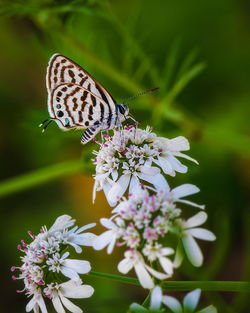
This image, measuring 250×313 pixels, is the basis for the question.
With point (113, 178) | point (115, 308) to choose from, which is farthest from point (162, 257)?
point (115, 308)

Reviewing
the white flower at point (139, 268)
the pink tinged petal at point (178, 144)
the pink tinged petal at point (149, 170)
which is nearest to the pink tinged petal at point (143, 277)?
the white flower at point (139, 268)

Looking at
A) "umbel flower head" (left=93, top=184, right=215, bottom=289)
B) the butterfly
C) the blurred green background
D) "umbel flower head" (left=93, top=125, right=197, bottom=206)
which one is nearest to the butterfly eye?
the butterfly

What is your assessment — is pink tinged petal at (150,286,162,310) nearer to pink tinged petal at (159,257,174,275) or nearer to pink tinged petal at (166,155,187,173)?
pink tinged petal at (159,257,174,275)

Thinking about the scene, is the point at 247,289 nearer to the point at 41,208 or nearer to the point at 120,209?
the point at 120,209

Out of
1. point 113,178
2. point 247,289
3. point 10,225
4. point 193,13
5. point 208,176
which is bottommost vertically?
point 247,289

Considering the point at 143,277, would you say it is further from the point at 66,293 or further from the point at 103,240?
the point at 66,293

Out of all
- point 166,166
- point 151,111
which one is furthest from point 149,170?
point 151,111

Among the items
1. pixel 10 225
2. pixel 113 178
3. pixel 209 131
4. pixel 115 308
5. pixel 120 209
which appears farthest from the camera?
pixel 10 225
